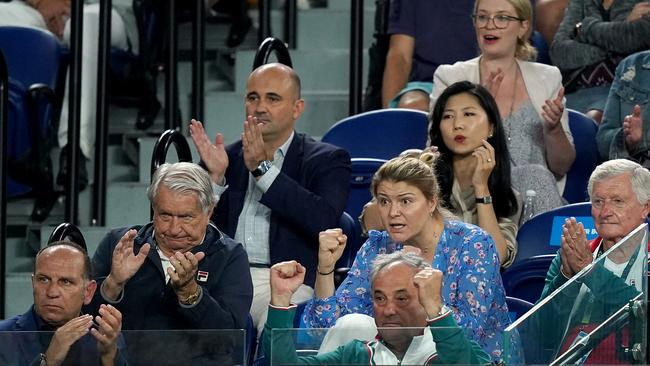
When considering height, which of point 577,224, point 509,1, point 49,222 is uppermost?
point 509,1

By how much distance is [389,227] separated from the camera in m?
4.90

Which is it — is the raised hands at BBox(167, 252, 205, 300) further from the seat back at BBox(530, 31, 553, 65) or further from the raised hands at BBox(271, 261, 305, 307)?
the seat back at BBox(530, 31, 553, 65)

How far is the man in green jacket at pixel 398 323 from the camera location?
4.00 meters

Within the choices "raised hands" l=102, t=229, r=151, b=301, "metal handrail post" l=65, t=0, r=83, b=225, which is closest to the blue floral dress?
"raised hands" l=102, t=229, r=151, b=301

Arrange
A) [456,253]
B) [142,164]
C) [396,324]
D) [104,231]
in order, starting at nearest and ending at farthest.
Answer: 1. [396,324]
2. [456,253]
3. [104,231]
4. [142,164]

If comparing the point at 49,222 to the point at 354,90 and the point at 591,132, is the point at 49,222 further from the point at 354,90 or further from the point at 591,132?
the point at 591,132

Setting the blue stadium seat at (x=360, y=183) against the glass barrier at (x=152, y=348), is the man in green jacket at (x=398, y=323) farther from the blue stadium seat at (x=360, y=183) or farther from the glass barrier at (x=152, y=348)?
the blue stadium seat at (x=360, y=183)

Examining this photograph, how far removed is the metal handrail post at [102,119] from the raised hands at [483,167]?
1653mm

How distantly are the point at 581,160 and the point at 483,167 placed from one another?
0.86m

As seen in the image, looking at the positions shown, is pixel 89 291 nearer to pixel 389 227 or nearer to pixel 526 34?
pixel 389 227

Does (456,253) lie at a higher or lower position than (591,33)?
lower

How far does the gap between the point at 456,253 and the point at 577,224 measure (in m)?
0.35

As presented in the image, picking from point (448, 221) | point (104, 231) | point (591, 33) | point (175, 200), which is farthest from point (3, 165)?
point (591, 33)

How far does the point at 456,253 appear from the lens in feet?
15.9
